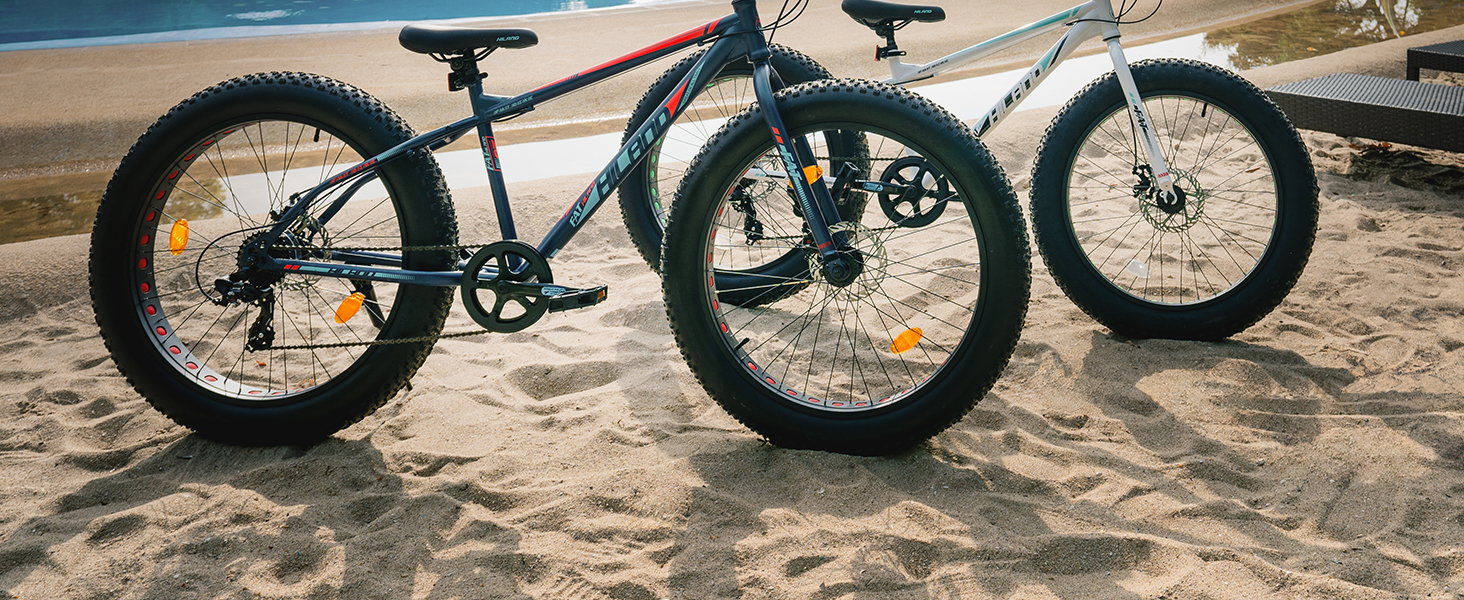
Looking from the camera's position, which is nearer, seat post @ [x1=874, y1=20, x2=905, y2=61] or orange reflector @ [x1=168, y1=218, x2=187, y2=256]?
orange reflector @ [x1=168, y1=218, x2=187, y2=256]

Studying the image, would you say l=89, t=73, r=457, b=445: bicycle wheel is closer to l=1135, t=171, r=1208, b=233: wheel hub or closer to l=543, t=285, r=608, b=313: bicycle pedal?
l=543, t=285, r=608, b=313: bicycle pedal

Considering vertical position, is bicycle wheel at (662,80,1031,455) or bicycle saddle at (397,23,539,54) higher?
bicycle saddle at (397,23,539,54)

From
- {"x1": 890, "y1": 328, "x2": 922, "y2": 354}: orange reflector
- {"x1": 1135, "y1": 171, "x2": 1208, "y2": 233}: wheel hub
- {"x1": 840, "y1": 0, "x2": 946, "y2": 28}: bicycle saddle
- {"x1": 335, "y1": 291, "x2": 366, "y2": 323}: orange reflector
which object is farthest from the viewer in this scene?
{"x1": 840, "y1": 0, "x2": 946, "y2": 28}: bicycle saddle

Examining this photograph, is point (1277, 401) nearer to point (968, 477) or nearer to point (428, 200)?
point (968, 477)

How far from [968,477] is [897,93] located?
0.98 meters

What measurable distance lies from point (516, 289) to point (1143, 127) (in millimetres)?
2010

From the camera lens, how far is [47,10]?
10.9 m

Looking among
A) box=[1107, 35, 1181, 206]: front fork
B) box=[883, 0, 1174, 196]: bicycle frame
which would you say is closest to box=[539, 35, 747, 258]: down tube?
box=[883, 0, 1174, 196]: bicycle frame

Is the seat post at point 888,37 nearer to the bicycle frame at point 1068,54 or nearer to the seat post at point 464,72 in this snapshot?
the bicycle frame at point 1068,54

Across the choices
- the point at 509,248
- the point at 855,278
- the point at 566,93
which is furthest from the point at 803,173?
the point at 509,248

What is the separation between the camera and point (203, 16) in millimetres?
11789

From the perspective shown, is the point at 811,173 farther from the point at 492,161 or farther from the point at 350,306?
the point at 350,306

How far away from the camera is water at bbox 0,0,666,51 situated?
361 inches

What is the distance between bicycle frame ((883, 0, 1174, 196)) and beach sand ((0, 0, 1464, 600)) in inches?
26.3
